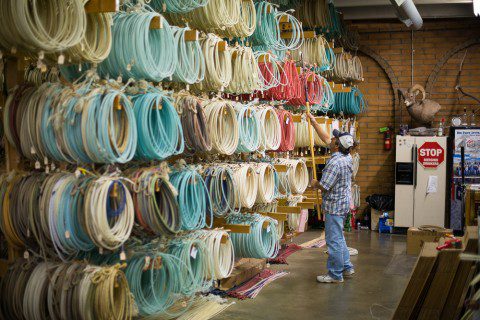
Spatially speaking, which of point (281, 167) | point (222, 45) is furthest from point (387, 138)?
point (222, 45)

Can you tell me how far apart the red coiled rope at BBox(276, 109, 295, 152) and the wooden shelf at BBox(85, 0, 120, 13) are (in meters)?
3.74

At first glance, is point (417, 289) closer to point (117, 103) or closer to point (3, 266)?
point (117, 103)

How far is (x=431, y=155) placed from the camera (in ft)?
37.5

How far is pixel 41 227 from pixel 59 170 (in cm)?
49

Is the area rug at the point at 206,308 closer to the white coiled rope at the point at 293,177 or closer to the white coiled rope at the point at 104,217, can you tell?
the white coiled rope at the point at 104,217

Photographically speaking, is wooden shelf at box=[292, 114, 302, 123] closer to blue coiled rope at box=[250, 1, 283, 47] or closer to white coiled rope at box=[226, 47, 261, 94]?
blue coiled rope at box=[250, 1, 283, 47]

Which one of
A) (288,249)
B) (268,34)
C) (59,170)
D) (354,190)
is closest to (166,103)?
(59,170)

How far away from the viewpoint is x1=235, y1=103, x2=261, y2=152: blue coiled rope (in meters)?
6.69

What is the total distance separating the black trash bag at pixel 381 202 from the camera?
1205 centimetres

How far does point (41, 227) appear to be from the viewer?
4406mm

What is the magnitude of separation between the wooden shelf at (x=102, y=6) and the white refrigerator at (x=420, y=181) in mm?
8175

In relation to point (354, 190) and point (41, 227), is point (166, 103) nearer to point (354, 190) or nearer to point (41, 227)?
point (41, 227)

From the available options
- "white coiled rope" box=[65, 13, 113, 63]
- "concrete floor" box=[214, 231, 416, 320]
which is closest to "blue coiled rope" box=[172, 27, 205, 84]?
"white coiled rope" box=[65, 13, 113, 63]

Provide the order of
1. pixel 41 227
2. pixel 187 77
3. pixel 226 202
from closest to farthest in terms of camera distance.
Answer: pixel 41 227
pixel 187 77
pixel 226 202
